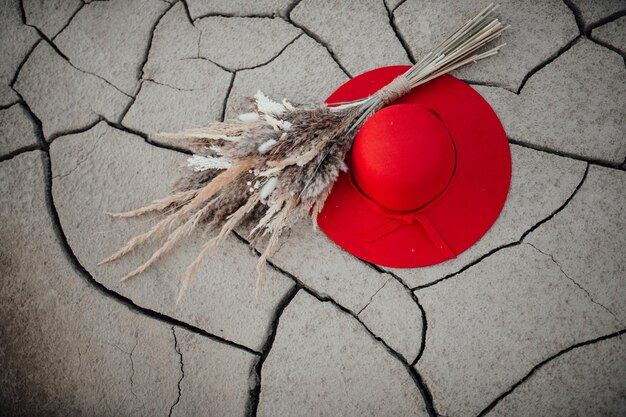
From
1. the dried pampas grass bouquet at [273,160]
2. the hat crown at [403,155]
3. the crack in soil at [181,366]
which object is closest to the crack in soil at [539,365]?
the hat crown at [403,155]

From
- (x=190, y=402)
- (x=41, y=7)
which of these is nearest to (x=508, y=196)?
(x=190, y=402)

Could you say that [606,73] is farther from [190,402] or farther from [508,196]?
[190,402]

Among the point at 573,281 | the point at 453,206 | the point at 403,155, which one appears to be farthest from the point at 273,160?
the point at 573,281

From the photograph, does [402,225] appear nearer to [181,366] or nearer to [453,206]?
[453,206]

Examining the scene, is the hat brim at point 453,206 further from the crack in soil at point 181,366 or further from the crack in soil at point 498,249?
the crack in soil at point 181,366

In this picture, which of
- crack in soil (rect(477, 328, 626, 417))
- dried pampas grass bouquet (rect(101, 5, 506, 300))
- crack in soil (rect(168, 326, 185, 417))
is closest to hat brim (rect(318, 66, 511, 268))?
dried pampas grass bouquet (rect(101, 5, 506, 300))

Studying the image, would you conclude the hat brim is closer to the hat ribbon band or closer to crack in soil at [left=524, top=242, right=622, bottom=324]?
the hat ribbon band
